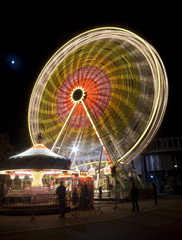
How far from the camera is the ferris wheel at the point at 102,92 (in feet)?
62.7

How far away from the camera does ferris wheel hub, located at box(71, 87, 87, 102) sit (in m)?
22.1

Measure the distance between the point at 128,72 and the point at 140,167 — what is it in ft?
73.5

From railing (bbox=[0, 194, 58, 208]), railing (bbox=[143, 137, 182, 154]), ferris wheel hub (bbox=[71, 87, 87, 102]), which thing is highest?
ferris wheel hub (bbox=[71, 87, 87, 102])

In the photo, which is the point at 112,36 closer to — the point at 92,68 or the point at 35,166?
the point at 92,68

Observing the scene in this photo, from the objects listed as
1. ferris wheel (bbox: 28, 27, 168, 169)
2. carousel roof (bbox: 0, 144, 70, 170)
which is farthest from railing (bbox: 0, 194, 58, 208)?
ferris wheel (bbox: 28, 27, 168, 169)

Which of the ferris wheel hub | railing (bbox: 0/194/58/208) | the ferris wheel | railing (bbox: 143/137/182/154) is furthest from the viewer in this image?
railing (bbox: 143/137/182/154)

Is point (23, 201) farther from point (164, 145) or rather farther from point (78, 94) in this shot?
point (164, 145)

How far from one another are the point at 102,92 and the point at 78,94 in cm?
255

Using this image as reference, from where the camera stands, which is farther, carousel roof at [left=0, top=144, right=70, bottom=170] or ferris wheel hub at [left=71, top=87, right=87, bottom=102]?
ferris wheel hub at [left=71, top=87, right=87, bottom=102]

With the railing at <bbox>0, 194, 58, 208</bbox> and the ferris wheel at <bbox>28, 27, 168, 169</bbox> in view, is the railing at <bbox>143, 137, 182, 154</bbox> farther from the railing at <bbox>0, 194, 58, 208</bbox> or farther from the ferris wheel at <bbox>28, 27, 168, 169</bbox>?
the railing at <bbox>0, 194, 58, 208</bbox>

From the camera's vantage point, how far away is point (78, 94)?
22578mm

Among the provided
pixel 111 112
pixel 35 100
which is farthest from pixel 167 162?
pixel 35 100

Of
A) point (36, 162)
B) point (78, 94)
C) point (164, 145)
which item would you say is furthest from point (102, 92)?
point (164, 145)

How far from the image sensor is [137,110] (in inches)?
798
